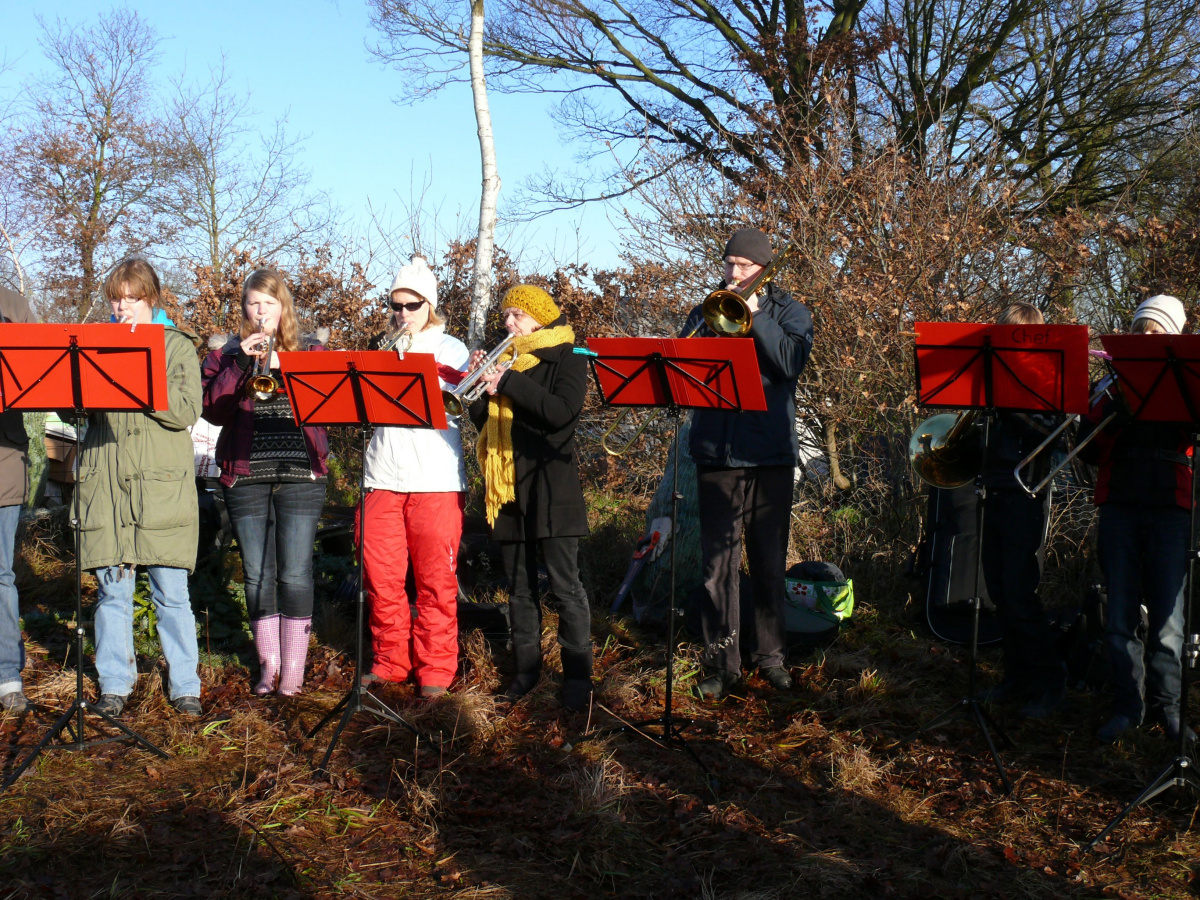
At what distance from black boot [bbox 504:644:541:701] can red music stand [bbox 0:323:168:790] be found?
2.03m

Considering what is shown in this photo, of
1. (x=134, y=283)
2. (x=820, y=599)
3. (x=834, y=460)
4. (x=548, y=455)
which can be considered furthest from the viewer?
(x=834, y=460)

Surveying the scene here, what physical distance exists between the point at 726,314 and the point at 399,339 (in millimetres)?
1513

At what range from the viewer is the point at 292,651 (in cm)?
479

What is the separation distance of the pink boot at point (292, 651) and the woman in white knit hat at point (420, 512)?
36 centimetres

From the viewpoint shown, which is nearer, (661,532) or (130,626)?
(130,626)

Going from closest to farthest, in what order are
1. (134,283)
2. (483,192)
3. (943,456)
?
(134,283) → (943,456) → (483,192)

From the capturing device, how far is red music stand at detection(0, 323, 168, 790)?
3.74 metres

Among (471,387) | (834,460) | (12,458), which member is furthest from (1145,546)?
(12,458)

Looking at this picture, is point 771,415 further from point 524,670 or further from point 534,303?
point 524,670

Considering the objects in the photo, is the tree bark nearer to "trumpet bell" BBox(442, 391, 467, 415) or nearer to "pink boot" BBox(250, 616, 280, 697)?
"trumpet bell" BBox(442, 391, 467, 415)

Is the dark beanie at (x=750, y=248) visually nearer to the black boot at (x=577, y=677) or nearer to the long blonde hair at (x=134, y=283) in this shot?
the black boot at (x=577, y=677)

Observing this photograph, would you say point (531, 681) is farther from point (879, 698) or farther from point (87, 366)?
point (87, 366)

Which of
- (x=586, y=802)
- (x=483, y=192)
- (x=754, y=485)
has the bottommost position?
(x=586, y=802)

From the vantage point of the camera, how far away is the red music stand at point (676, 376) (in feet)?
12.5
